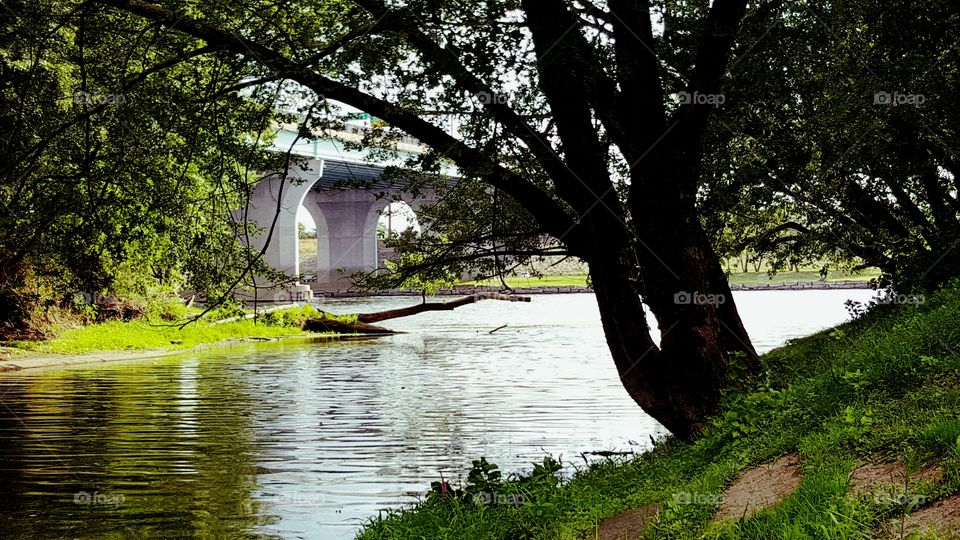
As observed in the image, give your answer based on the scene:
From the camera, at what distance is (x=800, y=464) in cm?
677

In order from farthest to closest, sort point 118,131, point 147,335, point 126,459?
point 147,335, point 126,459, point 118,131

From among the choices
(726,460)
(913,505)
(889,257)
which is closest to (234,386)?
(889,257)

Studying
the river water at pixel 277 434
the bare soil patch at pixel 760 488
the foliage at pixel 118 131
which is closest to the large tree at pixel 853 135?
the river water at pixel 277 434

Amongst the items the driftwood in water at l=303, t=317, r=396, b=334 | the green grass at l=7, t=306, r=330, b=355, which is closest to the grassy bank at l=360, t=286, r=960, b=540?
the green grass at l=7, t=306, r=330, b=355

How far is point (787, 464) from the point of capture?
703 centimetres

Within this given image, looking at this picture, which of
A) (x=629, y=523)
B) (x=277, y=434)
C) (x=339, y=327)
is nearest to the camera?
(x=629, y=523)

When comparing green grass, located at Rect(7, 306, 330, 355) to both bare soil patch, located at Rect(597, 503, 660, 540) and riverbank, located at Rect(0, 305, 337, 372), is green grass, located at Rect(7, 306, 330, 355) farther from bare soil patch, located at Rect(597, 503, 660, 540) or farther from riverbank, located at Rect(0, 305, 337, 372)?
bare soil patch, located at Rect(597, 503, 660, 540)

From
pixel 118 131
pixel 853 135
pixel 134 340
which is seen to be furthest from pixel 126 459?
pixel 134 340

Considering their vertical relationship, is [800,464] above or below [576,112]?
below

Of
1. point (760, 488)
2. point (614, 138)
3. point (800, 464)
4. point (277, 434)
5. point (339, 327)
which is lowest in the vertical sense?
point (277, 434)

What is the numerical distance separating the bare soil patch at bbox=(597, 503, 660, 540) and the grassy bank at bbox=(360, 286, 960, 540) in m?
0.09

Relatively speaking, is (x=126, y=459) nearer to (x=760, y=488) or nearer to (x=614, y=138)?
(x=614, y=138)

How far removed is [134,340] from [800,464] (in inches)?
1288

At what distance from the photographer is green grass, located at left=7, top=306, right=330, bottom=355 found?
32344 millimetres
